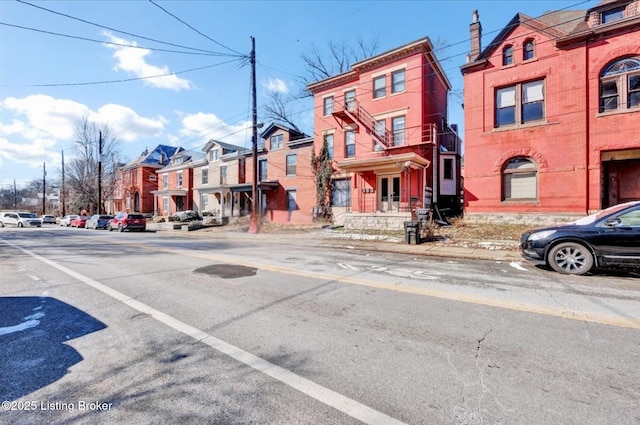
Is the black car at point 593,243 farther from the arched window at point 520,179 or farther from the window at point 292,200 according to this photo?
the window at point 292,200

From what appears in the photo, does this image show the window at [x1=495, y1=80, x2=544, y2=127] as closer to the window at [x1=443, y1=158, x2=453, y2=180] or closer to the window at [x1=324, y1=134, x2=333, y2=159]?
the window at [x1=443, y1=158, x2=453, y2=180]

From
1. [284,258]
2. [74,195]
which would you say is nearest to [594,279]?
[284,258]

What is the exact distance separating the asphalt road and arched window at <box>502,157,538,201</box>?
10.9 metres

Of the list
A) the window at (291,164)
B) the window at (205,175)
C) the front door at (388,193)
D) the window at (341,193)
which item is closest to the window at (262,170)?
the window at (291,164)

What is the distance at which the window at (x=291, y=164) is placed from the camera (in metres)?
27.0

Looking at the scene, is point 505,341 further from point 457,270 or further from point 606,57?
point 606,57

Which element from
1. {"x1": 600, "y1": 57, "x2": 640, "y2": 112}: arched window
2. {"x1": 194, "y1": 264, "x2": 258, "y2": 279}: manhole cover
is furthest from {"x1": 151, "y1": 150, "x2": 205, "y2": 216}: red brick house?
{"x1": 600, "y1": 57, "x2": 640, "y2": 112}: arched window

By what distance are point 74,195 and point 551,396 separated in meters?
65.1


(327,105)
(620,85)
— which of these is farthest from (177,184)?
(620,85)

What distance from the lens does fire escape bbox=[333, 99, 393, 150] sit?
21.2m

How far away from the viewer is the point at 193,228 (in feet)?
88.4

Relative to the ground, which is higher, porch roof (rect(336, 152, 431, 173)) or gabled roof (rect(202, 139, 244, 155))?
gabled roof (rect(202, 139, 244, 155))

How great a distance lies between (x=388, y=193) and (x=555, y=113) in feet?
31.6

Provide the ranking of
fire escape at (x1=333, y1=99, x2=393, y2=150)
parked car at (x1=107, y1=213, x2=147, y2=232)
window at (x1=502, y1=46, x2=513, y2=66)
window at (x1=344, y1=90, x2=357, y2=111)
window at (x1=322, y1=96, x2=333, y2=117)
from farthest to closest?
1. parked car at (x1=107, y1=213, x2=147, y2=232)
2. window at (x1=322, y1=96, x2=333, y2=117)
3. window at (x1=344, y1=90, x2=357, y2=111)
4. fire escape at (x1=333, y1=99, x2=393, y2=150)
5. window at (x1=502, y1=46, x2=513, y2=66)
